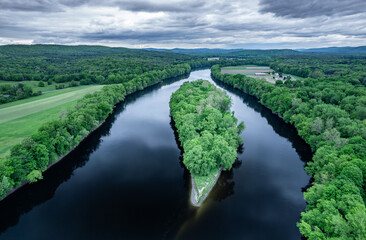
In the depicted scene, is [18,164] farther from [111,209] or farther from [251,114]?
[251,114]

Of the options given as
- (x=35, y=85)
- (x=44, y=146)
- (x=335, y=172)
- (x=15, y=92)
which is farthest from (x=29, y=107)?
(x=335, y=172)

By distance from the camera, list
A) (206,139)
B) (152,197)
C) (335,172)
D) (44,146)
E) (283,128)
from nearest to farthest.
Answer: (335,172) → (152,197) → (44,146) → (206,139) → (283,128)

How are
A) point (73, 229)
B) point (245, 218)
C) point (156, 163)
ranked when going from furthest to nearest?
point (156, 163) → point (245, 218) → point (73, 229)

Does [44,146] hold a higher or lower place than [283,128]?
higher

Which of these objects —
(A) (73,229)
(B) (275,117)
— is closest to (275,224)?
(A) (73,229)

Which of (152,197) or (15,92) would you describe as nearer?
(152,197)

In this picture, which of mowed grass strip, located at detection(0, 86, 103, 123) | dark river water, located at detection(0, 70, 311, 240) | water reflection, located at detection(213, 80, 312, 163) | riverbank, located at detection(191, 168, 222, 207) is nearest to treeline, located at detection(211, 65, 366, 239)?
water reflection, located at detection(213, 80, 312, 163)

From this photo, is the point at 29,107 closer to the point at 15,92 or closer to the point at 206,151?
the point at 15,92
